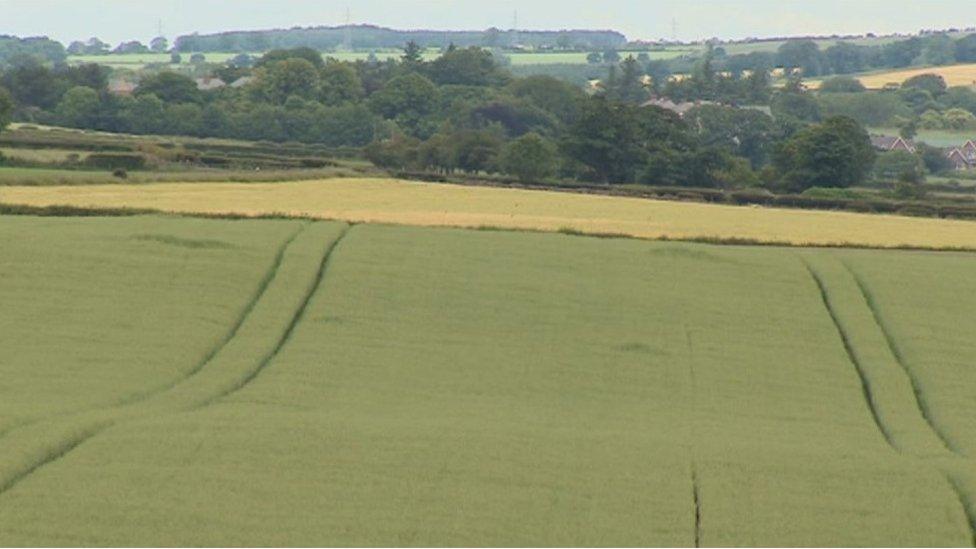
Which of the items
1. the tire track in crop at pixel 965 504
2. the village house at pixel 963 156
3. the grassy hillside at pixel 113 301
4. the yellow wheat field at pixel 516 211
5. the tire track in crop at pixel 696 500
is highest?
the tire track in crop at pixel 696 500

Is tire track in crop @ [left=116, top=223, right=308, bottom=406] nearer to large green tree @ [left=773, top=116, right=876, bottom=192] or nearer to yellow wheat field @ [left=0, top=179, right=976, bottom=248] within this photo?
yellow wheat field @ [left=0, top=179, right=976, bottom=248]

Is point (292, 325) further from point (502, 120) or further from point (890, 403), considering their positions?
point (502, 120)

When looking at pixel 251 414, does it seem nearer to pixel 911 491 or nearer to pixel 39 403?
pixel 39 403

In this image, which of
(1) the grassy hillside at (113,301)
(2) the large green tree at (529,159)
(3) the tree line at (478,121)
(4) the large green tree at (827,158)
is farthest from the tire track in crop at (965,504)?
(4) the large green tree at (827,158)

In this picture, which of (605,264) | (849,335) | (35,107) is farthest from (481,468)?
(35,107)

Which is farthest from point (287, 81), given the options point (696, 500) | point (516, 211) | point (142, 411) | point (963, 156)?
point (696, 500)

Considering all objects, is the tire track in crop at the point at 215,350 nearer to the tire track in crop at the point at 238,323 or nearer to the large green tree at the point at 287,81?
the tire track in crop at the point at 238,323

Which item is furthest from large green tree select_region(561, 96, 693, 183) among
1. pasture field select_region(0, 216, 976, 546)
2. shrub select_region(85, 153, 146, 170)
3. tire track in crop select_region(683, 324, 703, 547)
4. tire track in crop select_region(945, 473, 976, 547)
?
tire track in crop select_region(945, 473, 976, 547)
